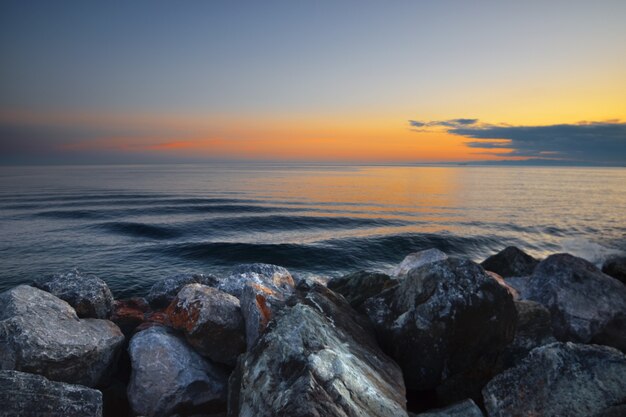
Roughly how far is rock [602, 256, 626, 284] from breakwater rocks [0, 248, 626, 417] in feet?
14.4

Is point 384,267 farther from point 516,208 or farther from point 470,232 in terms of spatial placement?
point 516,208

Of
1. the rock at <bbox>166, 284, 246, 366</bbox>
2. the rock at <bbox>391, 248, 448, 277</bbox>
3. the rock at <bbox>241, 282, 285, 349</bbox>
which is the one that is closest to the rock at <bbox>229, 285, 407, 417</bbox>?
the rock at <bbox>241, 282, 285, 349</bbox>

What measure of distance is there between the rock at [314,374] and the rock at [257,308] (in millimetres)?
A: 1022

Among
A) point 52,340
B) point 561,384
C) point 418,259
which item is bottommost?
point 418,259

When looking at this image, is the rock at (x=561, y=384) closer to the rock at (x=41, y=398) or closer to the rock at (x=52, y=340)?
the rock at (x=41, y=398)

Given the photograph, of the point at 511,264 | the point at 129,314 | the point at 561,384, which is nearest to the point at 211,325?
the point at 129,314

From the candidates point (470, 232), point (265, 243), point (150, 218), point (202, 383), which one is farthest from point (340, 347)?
point (150, 218)

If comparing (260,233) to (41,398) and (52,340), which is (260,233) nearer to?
(52,340)

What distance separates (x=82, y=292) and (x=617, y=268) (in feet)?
51.4

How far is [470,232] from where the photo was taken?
1281 inches

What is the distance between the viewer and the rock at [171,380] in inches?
252

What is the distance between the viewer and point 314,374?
4457 millimetres

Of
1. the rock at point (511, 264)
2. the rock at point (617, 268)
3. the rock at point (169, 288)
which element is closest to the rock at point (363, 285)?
the rock at point (169, 288)

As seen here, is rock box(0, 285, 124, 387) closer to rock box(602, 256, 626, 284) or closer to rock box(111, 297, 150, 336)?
rock box(111, 297, 150, 336)
